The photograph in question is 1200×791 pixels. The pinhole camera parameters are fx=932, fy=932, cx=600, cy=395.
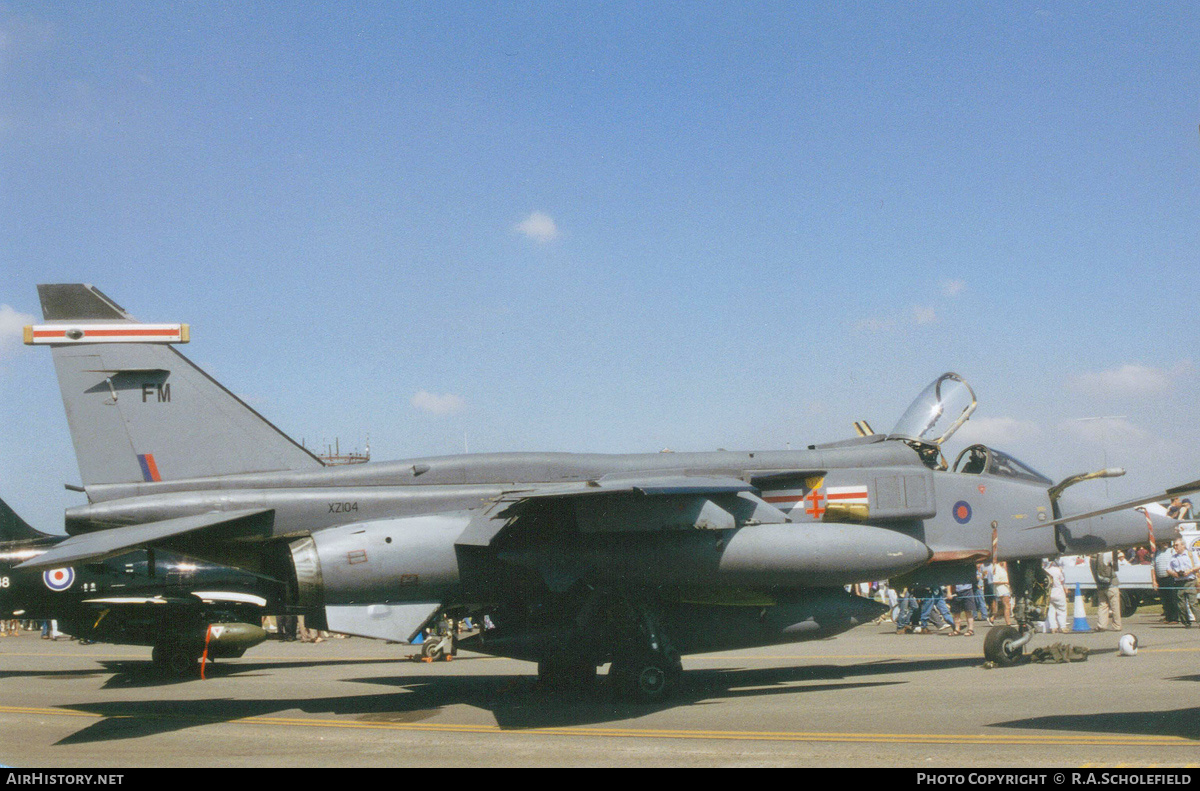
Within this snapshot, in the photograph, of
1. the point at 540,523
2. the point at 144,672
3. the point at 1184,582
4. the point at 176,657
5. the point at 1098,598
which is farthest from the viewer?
the point at 1098,598

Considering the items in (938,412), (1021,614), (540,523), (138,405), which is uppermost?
(138,405)

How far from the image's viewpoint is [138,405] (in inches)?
457

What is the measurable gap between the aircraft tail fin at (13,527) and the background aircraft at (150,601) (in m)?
0.51

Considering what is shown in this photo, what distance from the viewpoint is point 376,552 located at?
10516 millimetres

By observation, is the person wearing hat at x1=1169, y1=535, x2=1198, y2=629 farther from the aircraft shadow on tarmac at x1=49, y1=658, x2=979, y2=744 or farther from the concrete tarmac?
the aircraft shadow on tarmac at x1=49, y1=658, x2=979, y2=744

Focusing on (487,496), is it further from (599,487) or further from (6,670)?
(6,670)

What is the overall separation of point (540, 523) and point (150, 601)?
804 cm

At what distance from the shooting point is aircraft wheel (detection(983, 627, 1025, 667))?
12.7 metres

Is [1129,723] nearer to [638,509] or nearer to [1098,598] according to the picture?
[638,509]

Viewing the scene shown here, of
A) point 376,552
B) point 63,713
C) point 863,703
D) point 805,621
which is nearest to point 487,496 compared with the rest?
point 376,552

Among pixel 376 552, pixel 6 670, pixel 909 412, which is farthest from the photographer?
pixel 6 670

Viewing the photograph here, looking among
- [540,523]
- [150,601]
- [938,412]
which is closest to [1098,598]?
[938,412]

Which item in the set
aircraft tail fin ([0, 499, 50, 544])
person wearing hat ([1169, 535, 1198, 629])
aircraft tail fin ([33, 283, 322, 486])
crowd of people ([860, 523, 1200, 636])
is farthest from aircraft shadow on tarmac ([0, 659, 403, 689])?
person wearing hat ([1169, 535, 1198, 629])
